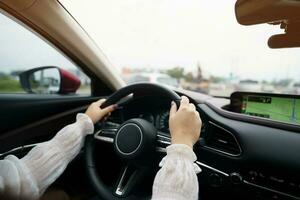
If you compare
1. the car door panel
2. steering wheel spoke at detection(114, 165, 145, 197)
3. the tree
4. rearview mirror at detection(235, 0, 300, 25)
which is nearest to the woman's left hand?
steering wheel spoke at detection(114, 165, 145, 197)

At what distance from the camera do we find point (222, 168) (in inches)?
70.0

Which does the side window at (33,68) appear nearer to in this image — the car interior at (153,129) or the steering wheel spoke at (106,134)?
the car interior at (153,129)

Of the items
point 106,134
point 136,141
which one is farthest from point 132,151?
point 106,134

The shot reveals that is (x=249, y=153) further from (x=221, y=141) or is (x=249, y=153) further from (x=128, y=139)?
(x=128, y=139)

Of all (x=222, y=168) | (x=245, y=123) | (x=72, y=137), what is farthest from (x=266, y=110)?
(x=72, y=137)

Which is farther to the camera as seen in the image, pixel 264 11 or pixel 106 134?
pixel 106 134

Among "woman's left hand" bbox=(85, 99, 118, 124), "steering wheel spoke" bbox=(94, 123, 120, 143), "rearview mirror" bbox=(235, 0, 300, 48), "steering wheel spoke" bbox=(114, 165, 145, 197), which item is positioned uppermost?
"rearview mirror" bbox=(235, 0, 300, 48)

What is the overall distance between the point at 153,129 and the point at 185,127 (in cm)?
41

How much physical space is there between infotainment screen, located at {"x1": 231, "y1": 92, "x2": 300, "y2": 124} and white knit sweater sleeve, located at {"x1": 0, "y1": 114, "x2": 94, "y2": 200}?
2.85ft

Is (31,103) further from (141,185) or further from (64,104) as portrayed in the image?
(141,185)

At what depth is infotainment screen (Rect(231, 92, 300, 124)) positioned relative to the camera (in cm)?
180

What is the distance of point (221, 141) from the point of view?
5.98 feet

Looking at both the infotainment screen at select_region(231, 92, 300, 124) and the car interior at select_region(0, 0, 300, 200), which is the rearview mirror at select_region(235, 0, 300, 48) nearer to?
the car interior at select_region(0, 0, 300, 200)

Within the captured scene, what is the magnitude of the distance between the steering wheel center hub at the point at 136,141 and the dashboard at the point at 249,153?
10.0 inches
